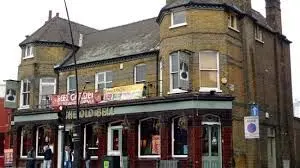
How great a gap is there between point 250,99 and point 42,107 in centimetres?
1503

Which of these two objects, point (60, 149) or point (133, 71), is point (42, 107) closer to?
point (60, 149)

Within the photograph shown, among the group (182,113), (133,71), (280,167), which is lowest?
(280,167)

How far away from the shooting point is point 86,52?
35125 mm

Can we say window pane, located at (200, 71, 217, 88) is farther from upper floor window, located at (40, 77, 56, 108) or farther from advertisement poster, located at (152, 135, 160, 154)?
upper floor window, located at (40, 77, 56, 108)

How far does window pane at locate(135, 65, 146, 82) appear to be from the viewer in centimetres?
3023

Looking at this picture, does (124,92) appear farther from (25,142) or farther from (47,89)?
(25,142)

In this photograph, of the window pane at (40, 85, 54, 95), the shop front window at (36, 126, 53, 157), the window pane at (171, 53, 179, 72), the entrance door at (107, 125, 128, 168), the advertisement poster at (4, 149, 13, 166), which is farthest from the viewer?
the advertisement poster at (4, 149, 13, 166)

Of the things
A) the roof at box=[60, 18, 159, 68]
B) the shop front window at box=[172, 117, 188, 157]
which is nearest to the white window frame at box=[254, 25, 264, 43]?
the roof at box=[60, 18, 159, 68]

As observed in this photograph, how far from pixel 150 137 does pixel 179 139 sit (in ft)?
7.85

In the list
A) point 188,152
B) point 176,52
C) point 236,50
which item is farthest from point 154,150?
point 236,50

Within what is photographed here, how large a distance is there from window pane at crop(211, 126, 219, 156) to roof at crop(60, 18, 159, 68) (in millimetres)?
6886

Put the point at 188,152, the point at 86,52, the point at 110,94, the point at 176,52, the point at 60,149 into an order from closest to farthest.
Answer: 1. the point at 188,152
2. the point at 176,52
3. the point at 110,94
4. the point at 60,149
5. the point at 86,52

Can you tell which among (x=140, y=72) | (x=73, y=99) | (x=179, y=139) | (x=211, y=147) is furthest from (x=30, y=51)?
(x=211, y=147)

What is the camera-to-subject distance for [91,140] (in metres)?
30.8
